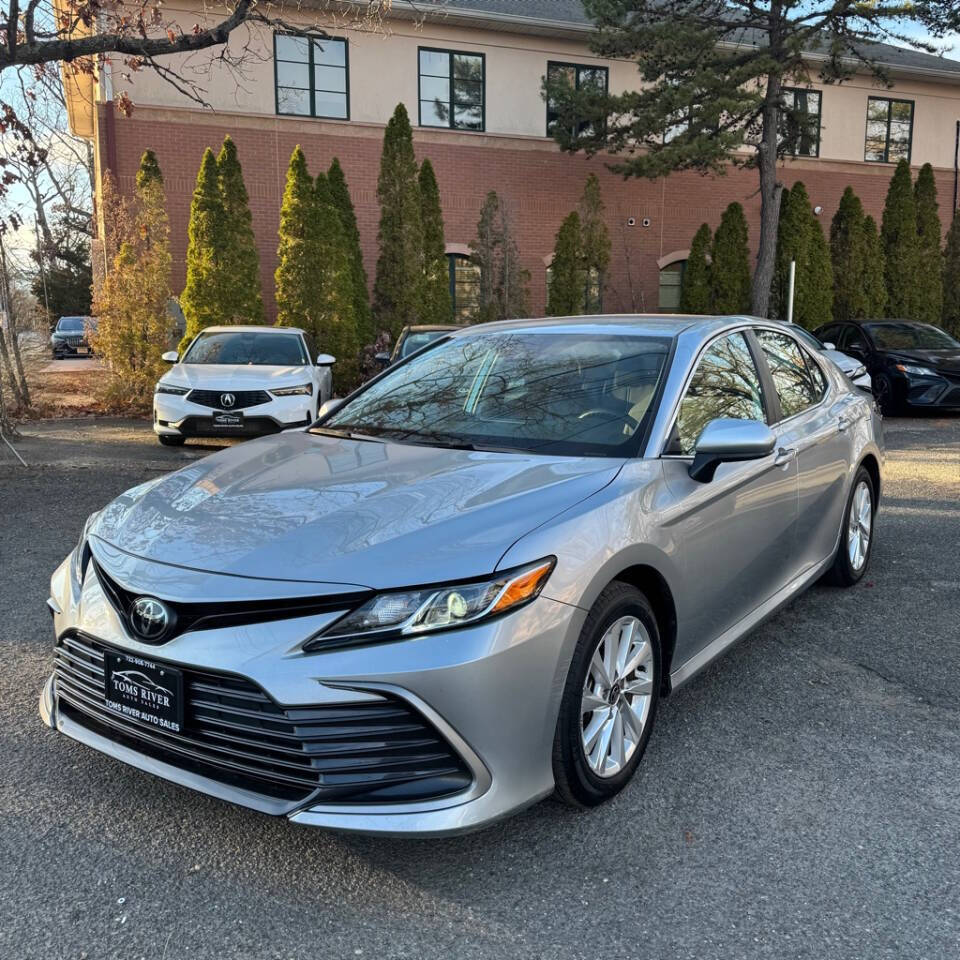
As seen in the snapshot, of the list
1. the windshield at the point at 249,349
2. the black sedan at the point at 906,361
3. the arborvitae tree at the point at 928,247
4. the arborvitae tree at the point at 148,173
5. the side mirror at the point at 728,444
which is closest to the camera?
the side mirror at the point at 728,444

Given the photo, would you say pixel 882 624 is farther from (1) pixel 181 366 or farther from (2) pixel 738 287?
(2) pixel 738 287

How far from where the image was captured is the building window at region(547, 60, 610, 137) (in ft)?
68.1

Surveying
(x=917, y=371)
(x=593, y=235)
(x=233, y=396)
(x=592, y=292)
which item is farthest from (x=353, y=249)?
(x=917, y=371)

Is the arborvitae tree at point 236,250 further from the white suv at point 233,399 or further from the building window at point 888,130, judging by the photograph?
the building window at point 888,130

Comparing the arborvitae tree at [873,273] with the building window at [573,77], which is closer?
the building window at [573,77]

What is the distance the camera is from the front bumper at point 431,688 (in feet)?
7.72

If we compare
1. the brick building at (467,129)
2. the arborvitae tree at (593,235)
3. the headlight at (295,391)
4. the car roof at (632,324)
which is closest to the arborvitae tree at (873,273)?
the brick building at (467,129)

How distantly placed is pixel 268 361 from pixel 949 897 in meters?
10.3

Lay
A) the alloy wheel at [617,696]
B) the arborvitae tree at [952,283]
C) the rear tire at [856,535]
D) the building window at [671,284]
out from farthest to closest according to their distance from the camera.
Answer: the building window at [671,284] → the arborvitae tree at [952,283] → the rear tire at [856,535] → the alloy wheel at [617,696]

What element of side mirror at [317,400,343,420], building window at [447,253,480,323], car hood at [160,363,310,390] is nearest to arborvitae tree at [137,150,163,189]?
car hood at [160,363,310,390]

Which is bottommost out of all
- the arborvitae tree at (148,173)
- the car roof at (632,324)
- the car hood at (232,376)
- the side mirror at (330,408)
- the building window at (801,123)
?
the car hood at (232,376)

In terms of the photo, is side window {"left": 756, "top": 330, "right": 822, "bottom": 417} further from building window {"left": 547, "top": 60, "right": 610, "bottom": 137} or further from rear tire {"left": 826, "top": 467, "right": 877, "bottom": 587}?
building window {"left": 547, "top": 60, "right": 610, "bottom": 137}

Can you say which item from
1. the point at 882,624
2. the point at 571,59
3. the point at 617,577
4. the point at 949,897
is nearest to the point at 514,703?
the point at 617,577

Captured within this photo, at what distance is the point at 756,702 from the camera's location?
383 centimetres
